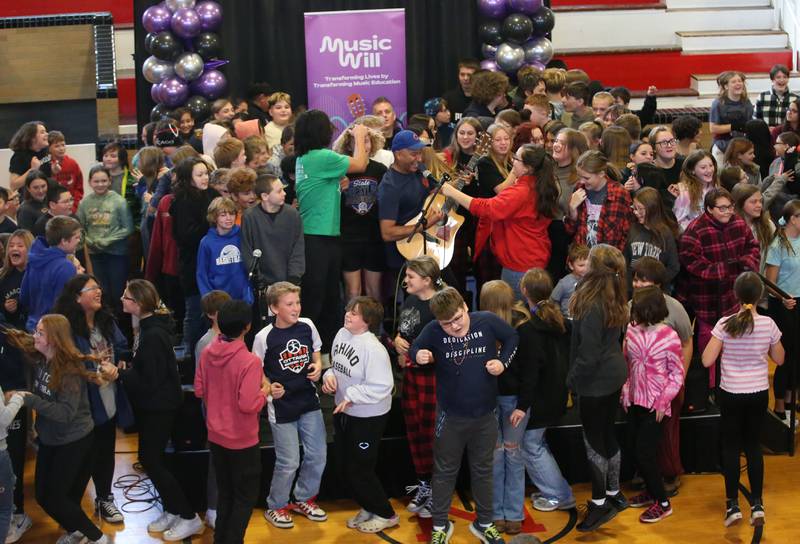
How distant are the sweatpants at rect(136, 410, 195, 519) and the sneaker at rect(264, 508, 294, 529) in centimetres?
46

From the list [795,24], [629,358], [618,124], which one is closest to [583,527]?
[629,358]

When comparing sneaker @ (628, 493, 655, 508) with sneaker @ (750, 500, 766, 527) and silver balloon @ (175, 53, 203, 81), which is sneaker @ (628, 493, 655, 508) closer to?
sneaker @ (750, 500, 766, 527)

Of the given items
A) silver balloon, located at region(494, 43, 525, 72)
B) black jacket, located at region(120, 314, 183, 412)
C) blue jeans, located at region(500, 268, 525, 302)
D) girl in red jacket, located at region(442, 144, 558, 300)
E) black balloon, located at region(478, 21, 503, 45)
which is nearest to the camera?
black jacket, located at region(120, 314, 183, 412)

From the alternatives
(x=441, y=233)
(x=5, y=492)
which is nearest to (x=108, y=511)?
(x=5, y=492)

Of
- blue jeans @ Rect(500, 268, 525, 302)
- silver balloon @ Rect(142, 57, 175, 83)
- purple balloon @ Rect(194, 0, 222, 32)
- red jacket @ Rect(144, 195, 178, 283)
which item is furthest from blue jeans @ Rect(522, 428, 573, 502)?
purple balloon @ Rect(194, 0, 222, 32)

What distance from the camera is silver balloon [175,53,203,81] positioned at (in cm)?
1008

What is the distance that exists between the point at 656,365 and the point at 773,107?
16.5 ft

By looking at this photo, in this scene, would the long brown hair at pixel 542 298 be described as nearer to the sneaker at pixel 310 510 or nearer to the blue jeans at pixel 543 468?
the blue jeans at pixel 543 468

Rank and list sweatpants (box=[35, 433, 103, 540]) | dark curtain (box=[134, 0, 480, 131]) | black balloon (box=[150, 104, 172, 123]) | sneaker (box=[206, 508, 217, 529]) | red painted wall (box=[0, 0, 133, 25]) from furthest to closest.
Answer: red painted wall (box=[0, 0, 133, 25]), dark curtain (box=[134, 0, 480, 131]), black balloon (box=[150, 104, 172, 123]), sneaker (box=[206, 508, 217, 529]), sweatpants (box=[35, 433, 103, 540])

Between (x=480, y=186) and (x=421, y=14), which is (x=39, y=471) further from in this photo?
(x=421, y=14)

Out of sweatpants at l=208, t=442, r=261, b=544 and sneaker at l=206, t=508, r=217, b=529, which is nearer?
sweatpants at l=208, t=442, r=261, b=544

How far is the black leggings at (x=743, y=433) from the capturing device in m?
5.91

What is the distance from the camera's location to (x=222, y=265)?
6.43 meters

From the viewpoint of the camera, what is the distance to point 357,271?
7.10 metres
